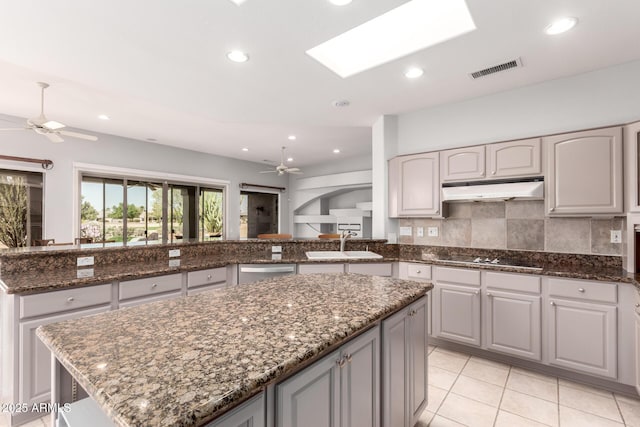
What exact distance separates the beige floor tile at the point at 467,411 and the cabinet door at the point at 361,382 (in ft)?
3.20

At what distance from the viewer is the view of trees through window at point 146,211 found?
16.0 ft

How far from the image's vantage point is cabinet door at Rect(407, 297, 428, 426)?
1646 mm

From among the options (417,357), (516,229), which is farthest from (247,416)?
(516,229)

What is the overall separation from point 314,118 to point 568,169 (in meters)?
2.77

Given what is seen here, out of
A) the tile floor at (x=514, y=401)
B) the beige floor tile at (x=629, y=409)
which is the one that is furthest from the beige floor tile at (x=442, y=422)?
the beige floor tile at (x=629, y=409)

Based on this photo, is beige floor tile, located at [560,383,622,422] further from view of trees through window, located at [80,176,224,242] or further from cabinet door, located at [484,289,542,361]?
view of trees through window, located at [80,176,224,242]

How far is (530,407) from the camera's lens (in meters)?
2.07

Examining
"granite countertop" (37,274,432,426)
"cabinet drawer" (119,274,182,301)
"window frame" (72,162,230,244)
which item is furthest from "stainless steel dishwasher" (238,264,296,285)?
"granite countertop" (37,274,432,426)

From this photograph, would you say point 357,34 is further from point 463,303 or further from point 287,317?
point 463,303

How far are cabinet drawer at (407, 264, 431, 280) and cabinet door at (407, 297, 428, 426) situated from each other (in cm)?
125

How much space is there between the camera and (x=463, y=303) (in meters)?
2.82

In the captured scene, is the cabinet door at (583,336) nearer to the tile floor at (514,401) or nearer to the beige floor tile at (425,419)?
the tile floor at (514,401)

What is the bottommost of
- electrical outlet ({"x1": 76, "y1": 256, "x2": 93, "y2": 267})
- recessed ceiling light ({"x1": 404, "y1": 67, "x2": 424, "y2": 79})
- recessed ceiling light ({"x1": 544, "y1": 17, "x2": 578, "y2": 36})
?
electrical outlet ({"x1": 76, "y1": 256, "x2": 93, "y2": 267})

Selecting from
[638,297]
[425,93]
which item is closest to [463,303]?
[638,297]
